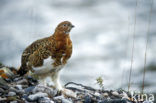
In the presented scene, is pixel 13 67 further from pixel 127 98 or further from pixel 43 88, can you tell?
pixel 127 98

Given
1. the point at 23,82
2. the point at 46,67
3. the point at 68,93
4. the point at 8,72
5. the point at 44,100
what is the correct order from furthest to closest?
1. the point at 8,72
2. the point at 23,82
3. the point at 68,93
4. the point at 46,67
5. the point at 44,100

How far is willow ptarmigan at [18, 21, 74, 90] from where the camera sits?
16.6 feet

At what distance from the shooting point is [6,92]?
4.88 metres

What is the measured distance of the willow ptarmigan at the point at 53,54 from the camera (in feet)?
16.6

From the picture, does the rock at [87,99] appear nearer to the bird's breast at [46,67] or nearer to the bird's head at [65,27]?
A: the bird's breast at [46,67]

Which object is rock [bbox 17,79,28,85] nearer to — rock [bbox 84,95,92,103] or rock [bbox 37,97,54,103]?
rock [bbox 37,97,54,103]

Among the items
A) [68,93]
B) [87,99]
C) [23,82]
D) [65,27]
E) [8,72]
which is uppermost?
[65,27]

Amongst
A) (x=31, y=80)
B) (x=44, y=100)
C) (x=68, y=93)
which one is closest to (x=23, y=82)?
(x=31, y=80)

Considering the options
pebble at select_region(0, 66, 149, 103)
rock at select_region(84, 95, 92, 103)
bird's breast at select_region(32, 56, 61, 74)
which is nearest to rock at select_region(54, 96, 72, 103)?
pebble at select_region(0, 66, 149, 103)

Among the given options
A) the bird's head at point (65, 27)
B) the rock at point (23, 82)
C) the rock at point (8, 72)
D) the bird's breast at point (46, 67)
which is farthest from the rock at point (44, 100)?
the rock at point (8, 72)

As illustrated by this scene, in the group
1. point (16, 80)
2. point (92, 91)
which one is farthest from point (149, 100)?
point (16, 80)

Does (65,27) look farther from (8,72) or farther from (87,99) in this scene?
(8,72)

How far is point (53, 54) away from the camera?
5066mm

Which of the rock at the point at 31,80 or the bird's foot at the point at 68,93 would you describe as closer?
the bird's foot at the point at 68,93
